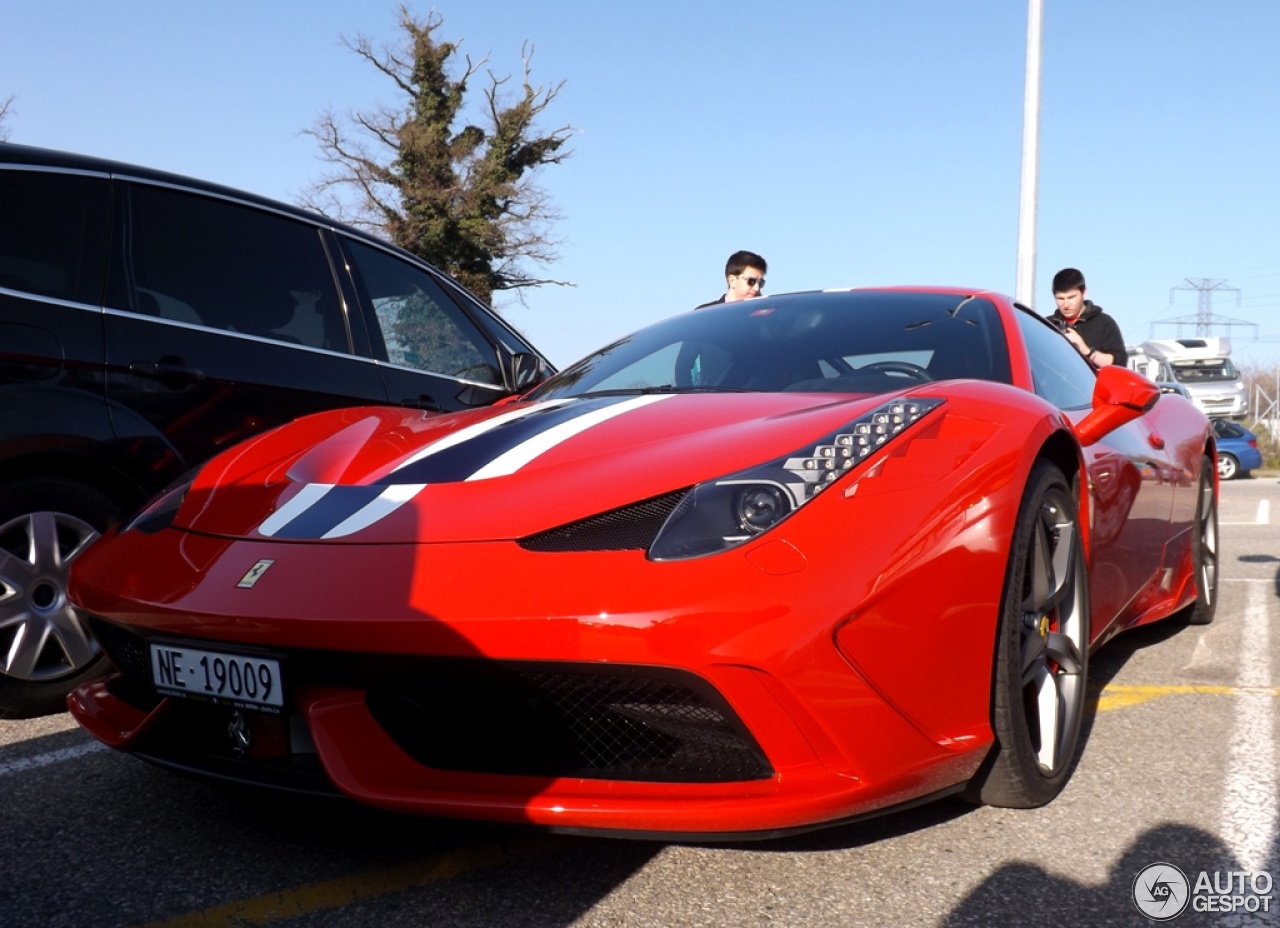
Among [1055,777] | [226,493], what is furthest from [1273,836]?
[226,493]

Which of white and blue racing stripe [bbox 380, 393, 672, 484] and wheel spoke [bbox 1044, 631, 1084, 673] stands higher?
white and blue racing stripe [bbox 380, 393, 672, 484]

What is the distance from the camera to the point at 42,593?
324 centimetres

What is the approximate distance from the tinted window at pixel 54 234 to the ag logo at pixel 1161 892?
2838 mm

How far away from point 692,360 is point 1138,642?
2.22 meters

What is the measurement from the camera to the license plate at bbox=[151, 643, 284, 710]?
6.76 feet

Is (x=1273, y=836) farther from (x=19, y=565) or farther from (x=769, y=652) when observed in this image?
(x=19, y=565)

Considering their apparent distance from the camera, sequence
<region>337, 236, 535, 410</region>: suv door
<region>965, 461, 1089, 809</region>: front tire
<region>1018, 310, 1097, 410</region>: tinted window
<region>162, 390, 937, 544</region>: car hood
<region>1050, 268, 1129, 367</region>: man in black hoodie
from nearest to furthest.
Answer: <region>162, 390, 937, 544</region>: car hood, <region>965, 461, 1089, 809</region>: front tire, <region>1018, 310, 1097, 410</region>: tinted window, <region>337, 236, 535, 410</region>: suv door, <region>1050, 268, 1129, 367</region>: man in black hoodie

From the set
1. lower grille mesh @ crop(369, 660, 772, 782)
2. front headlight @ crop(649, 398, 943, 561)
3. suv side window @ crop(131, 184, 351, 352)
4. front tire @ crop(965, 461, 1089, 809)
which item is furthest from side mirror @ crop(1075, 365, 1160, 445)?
suv side window @ crop(131, 184, 351, 352)

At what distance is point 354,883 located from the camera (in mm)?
2137

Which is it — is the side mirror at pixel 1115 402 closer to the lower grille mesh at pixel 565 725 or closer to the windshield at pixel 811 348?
the windshield at pixel 811 348

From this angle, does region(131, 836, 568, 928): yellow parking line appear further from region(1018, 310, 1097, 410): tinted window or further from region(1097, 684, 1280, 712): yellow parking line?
region(1097, 684, 1280, 712): yellow parking line

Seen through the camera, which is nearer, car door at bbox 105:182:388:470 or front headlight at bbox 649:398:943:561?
front headlight at bbox 649:398:943:561

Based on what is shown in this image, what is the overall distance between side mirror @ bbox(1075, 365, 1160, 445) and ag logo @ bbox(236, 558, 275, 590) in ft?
6.40

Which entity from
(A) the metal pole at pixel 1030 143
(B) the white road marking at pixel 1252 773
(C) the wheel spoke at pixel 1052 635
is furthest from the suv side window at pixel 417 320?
(A) the metal pole at pixel 1030 143
